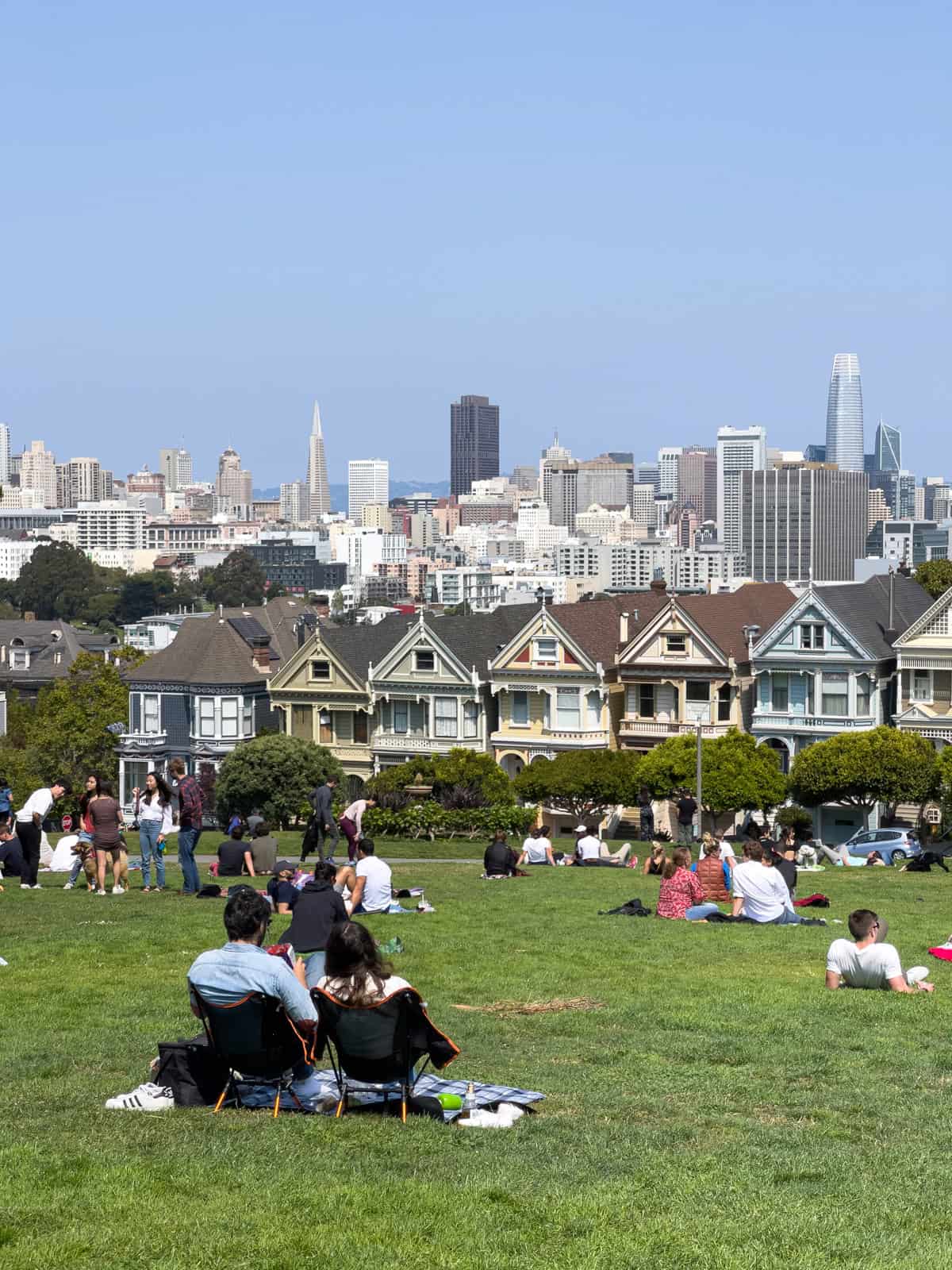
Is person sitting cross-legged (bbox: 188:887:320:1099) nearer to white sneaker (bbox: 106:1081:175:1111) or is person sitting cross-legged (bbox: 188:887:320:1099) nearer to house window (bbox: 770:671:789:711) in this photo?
white sneaker (bbox: 106:1081:175:1111)

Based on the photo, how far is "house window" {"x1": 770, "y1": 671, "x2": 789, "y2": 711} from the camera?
63250mm

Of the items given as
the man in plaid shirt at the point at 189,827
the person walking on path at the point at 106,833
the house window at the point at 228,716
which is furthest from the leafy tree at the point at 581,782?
the person walking on path at the point at 106,833

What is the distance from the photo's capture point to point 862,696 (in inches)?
2447

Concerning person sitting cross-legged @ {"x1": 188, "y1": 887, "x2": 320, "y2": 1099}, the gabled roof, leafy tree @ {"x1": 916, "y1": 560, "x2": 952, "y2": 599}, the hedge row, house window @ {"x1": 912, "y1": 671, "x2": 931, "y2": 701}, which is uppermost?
leafy tree @ {"x1": 916, "y1": 560, "x2": 952, "y2": 599}

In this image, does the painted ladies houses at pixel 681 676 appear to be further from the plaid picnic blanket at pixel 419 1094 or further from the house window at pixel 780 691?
the plaid picnic blanket at pixel 419 1094

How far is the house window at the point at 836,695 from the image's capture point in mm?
62344

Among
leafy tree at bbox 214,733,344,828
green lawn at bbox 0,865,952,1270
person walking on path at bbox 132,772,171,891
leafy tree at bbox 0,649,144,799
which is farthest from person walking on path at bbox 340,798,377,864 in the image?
leafy tree at bbox 0,649,144,799

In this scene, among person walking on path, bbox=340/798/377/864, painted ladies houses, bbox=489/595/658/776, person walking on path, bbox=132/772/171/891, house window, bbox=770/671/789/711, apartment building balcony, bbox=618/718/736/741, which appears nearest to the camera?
person walking on path, bbox=132/772/171/891

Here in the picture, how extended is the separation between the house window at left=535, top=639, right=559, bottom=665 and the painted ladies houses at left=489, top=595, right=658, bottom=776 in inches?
1.1

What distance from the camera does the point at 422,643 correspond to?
6775 centimetres

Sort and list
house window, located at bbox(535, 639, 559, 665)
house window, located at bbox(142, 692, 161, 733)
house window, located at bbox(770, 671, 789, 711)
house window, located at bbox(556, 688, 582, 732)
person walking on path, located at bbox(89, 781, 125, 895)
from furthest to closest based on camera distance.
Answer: house window, located at bbox(142, 692, 161, 733) → house window, located at bbox(535, 639, 559, 665) → house window, located at bbox(556, 688, 582, 732) → house window, located at bbox(770, 671, 789, 711) → person walking on path, located at bbox(89, 781, 125, 895)

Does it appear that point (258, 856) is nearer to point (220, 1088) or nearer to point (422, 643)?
point (220, 1088)

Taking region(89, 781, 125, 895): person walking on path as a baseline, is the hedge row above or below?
below

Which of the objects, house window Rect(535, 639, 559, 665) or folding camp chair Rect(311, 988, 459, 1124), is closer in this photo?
folding camp chair Rect(311, 988, 459, 1124)
